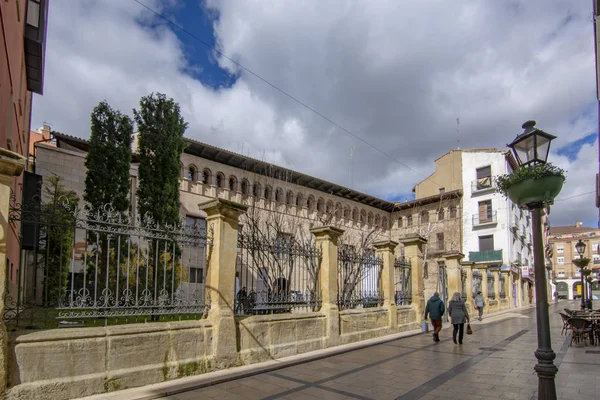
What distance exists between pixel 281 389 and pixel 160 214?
1383cm

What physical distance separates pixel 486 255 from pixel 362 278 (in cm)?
2954

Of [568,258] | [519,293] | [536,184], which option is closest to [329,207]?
[519,293]

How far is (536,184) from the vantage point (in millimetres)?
5430

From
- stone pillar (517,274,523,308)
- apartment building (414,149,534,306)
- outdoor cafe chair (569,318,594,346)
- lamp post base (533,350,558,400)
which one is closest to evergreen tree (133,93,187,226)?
outdoor cafe chair (569,318,594,346)

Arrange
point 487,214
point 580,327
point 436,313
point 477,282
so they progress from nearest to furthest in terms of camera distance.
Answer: point 580,327
point 436,313
point 477,282
point 487,214

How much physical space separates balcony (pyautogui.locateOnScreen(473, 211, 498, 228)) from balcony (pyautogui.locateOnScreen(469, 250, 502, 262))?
2596 mm

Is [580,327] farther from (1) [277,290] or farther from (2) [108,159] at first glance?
(2) [108,159]

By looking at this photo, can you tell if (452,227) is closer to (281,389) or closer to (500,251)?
(500,251)

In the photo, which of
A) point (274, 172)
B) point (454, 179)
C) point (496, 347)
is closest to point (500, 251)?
point (454, 179)

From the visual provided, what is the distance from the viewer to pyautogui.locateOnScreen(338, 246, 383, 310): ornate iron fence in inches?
448

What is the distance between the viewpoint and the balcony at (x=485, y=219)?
37969 millimetres

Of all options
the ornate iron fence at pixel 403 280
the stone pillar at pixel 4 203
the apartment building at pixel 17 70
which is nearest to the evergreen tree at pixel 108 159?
the apartment building at pixel 17 70

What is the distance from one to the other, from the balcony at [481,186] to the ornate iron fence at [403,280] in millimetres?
27356

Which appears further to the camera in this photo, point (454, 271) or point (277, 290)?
point (454, 271)
